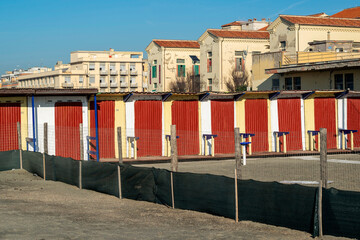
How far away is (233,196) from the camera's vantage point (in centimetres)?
1383

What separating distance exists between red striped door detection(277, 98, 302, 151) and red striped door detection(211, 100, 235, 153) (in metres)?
2.96

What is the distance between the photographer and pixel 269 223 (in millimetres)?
13172

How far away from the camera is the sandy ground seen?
1240 centimetres

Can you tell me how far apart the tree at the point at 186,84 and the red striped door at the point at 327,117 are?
42853 millimetres

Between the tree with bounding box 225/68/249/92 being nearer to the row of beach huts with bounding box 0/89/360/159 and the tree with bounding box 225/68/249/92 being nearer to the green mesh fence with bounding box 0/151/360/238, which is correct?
the row of beach huts with bounding box 0/89/360/159

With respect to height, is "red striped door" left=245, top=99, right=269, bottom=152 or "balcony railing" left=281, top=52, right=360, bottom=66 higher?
"balcony railing" left=281, top=52, right=360, bottom=66

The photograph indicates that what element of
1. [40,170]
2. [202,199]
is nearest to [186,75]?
[40,170]

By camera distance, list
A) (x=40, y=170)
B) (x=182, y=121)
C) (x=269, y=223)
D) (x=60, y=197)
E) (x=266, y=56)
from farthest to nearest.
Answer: (x=266, y=56), (x=182, y=121), (x=40, y=170), (x=60, y=197), (x=269, y=223)

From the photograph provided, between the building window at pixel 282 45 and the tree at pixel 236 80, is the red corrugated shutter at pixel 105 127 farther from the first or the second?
the tree at pixel 236 80

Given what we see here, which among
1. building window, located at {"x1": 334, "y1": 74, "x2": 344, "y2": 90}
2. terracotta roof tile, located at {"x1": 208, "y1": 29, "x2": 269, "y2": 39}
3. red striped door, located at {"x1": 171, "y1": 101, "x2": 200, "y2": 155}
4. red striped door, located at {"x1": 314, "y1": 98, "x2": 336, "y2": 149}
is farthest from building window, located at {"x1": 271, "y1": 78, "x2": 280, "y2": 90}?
terracotta roof tile, located at {"x1": 208, "y1": 29, "x2": 269, "y2": 39}

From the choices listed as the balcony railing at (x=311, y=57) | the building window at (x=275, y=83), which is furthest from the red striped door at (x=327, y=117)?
the balcony railing at (x=311, y=57)

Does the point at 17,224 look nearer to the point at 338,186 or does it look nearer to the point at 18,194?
the point at 18,194

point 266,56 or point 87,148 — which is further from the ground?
point 266,56

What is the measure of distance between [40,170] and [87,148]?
4.98 m
